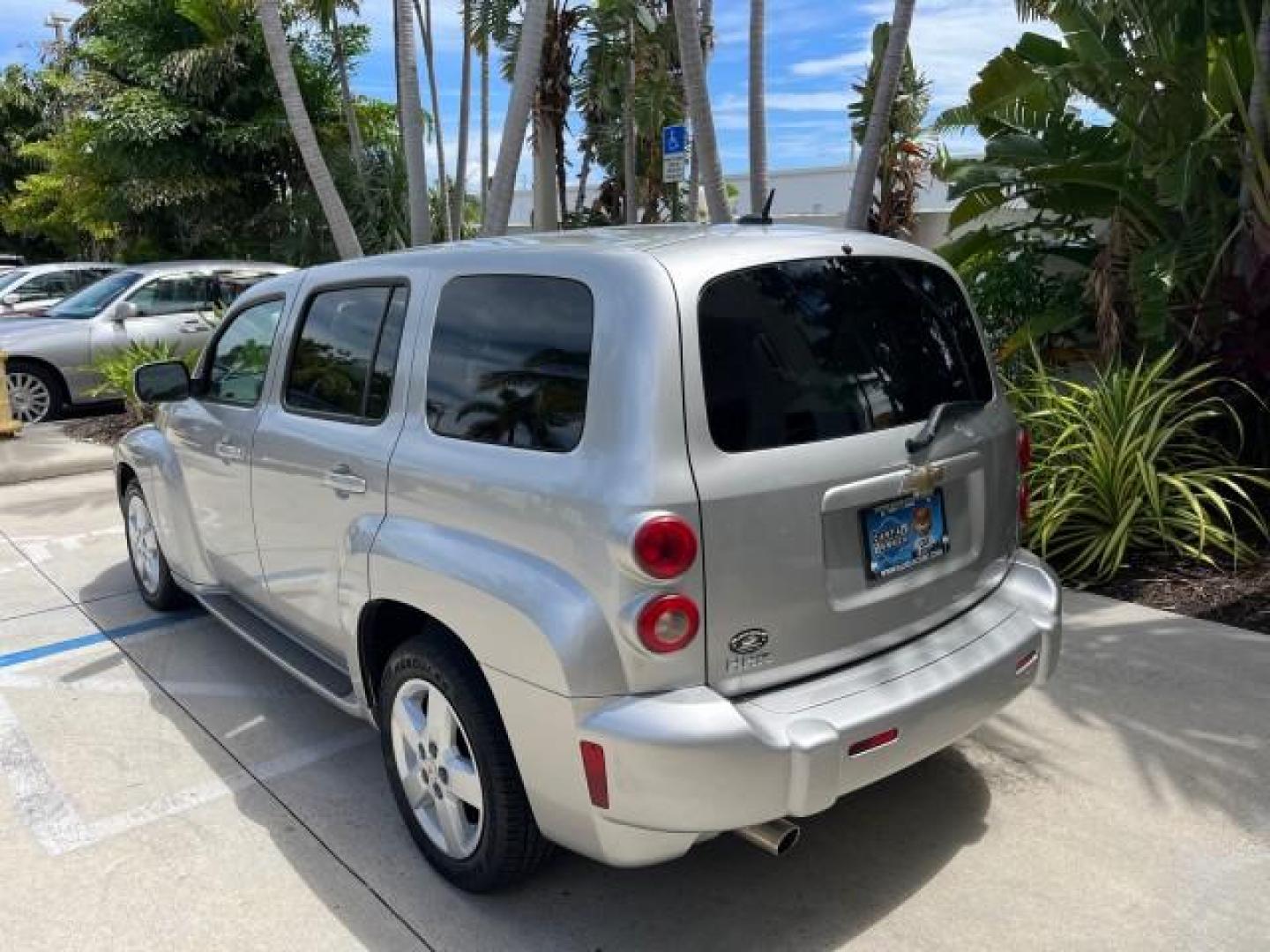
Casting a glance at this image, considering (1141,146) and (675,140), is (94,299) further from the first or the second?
(1141,146)

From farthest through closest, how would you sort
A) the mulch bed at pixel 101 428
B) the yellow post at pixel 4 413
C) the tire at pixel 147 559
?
the mulch bed at pixel 101 428, the yellow post at pixel 4 413, the tire at pixel 147 559

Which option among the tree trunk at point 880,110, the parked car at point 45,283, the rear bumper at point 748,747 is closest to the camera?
the rear bumper at point 748,747

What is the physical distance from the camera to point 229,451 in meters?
4.11

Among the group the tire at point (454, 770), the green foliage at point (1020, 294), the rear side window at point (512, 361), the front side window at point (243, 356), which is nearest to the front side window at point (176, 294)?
the front side window at point (243, 356)

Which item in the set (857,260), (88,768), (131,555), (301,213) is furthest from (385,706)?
(301,213)

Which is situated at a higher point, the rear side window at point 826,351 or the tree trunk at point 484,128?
the tree trunk at point 484,128

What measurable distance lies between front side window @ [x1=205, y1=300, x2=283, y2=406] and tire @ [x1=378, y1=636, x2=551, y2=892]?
63.1 inches

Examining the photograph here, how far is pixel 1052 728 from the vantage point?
3787 mm

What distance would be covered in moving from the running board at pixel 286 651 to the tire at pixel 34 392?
26.8 feet

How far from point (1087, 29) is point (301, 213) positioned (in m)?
14.4

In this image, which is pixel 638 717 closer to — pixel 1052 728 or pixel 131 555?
pixel 1052 728

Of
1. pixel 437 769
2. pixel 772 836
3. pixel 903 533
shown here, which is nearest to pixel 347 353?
pixel 437 769

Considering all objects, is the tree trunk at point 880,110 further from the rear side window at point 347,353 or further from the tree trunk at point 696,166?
the rear side window at point 347,353

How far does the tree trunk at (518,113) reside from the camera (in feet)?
25.4
